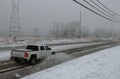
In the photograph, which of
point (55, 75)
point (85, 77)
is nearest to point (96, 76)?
point (85, 77)

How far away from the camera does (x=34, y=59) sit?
647 inches

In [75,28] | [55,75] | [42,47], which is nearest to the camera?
[55,75]

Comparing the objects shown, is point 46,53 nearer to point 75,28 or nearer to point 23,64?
point 23,64

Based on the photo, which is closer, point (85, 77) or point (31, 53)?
point (85, 77)

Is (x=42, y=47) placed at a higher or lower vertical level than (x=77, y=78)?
higher

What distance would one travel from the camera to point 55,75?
1112 centimetres

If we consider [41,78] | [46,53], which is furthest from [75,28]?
[41,78]

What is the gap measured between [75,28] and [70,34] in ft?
18.8

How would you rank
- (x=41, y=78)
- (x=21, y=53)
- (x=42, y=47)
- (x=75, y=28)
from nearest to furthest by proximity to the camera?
1. (x=41, y=78)
2. (x=21, y=53)
3. (x=42, y=47)
4. (x=75, y=28)

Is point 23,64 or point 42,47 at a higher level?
point 42,47

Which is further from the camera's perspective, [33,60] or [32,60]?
[33,60]

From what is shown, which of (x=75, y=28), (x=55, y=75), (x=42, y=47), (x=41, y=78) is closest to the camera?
(x=41, y=78)

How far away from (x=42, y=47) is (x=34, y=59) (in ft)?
6.63

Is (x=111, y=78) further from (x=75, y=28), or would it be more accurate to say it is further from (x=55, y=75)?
(x=75, y=28)
